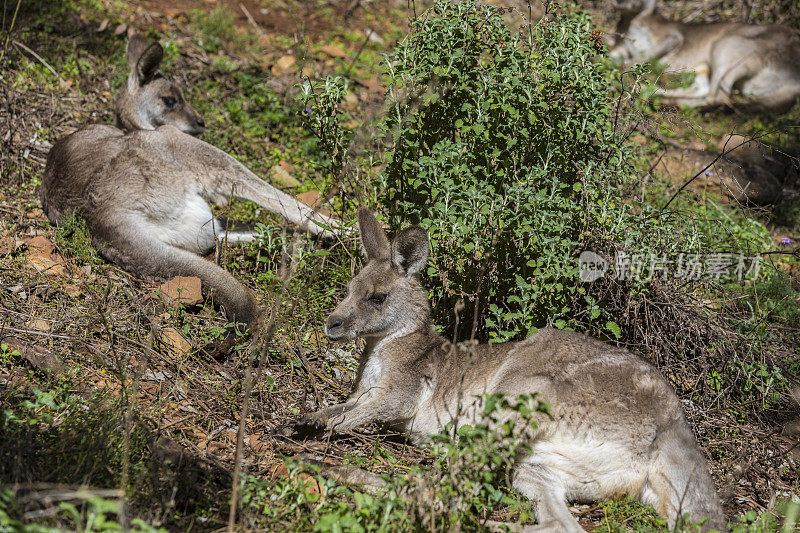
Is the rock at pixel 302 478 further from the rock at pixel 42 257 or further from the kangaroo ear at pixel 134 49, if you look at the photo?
the kangaroo ear at pixel 134 49

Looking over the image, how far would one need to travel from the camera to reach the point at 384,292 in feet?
15.1

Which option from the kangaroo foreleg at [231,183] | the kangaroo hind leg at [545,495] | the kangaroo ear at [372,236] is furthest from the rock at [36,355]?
the kangaroo hind leg at [545,495]

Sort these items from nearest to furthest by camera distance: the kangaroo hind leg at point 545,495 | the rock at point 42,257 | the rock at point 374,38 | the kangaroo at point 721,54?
the kangaroo hind leg at point 545,495, the rock at point 42,257, the rock at point 374,38, the kangaroo at point 721,54

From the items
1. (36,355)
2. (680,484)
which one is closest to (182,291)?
(36,355)

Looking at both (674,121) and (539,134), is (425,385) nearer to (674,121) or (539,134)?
(539,134)

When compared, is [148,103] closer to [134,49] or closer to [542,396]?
[134,49]

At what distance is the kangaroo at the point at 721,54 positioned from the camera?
34.6 feet

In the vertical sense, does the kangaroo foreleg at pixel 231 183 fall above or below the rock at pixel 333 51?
below

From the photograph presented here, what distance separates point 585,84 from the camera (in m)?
4.53

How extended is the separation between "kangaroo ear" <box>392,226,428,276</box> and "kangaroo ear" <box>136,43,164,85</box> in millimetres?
3633

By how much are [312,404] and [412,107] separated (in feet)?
6.78

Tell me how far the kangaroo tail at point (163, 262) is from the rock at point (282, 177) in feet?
5.22

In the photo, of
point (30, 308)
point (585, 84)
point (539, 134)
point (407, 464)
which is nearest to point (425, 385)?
point (407, 464)

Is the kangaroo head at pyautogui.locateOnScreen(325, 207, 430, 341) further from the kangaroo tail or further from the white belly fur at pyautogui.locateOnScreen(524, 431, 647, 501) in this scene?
the white belly fur at pyautogui.locateOnScreen(524, 431, 647, 501)
